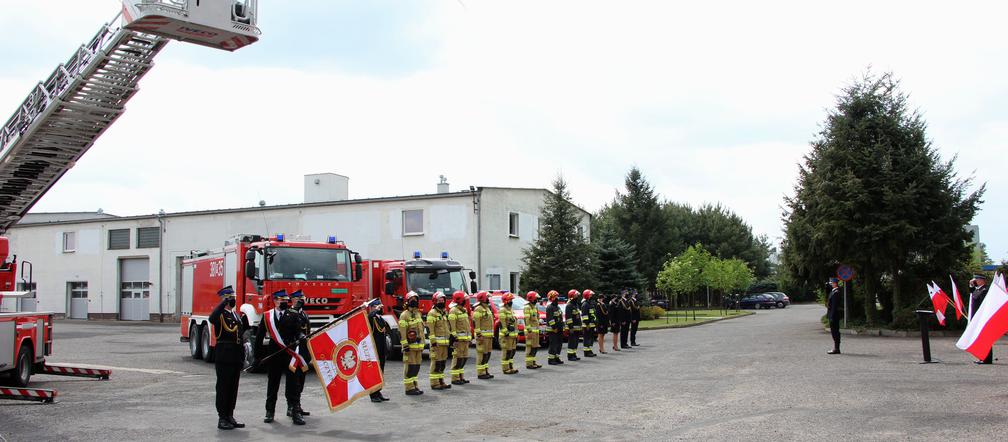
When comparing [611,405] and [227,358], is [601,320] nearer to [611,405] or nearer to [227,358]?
[611,405]

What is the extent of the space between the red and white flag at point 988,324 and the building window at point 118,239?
45369 mm

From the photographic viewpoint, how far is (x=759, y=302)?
6588 cm

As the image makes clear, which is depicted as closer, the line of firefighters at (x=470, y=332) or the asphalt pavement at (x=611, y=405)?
the asphalt pavement at (x=611, y=405)

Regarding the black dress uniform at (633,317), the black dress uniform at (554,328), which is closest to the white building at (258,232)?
the black dress uniform at (633,317)

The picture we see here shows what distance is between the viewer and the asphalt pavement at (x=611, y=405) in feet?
30.9

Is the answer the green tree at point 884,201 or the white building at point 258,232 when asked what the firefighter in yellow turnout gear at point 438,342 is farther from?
the white building at point 258,232

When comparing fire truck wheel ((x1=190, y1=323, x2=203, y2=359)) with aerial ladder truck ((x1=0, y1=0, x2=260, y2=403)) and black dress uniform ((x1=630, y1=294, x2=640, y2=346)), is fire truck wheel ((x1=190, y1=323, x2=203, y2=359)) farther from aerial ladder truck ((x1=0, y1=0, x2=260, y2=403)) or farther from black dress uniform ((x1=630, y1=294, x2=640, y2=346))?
black dress uniform ((x1=630, y1=294, x2=640, y2=346))

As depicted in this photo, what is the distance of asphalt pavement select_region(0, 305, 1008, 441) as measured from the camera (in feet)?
30.9

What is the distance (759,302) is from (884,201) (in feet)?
136

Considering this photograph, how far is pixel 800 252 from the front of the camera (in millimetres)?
29375

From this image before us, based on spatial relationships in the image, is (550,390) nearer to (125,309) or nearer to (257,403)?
(257,403)

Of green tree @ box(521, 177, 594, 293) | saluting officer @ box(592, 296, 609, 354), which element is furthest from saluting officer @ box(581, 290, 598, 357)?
green tree @ box(521, 177, 594, 293)

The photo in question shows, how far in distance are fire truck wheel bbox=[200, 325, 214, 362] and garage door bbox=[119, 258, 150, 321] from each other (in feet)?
96.3

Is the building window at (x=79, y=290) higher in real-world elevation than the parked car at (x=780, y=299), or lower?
higher
